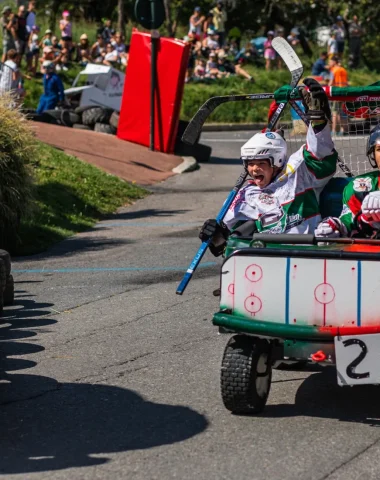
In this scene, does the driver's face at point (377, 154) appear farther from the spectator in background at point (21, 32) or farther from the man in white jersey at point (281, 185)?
the spectator in background at point (21, 32)

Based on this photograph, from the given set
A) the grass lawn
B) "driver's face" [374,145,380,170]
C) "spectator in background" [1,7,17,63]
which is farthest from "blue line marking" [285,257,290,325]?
"spectator in background" [1,7,17,63]

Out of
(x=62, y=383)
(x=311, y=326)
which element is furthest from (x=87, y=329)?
(x=311, y=326)

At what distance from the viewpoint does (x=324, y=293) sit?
18.4 feet

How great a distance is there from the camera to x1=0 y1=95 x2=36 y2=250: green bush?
39.0 feet

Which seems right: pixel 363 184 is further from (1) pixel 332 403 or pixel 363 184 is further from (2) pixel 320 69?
(2) pixel 320 69

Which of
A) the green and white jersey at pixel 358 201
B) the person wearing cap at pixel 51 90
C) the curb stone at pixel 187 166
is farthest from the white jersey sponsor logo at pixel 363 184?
the person wearing cap at pixel 51 90

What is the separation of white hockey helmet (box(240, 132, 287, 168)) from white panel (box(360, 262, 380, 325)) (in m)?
1.31

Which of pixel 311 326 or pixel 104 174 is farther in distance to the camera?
pixel 104 174

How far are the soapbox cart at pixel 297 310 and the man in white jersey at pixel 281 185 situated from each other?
0.63 m

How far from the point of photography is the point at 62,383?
665cm

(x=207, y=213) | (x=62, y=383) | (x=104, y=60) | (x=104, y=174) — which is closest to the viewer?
(x=62, y=383)

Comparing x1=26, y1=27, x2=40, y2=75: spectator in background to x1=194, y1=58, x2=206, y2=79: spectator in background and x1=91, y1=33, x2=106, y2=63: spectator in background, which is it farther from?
x1=194, y1=58, x2=206, y2=79: spectator in background

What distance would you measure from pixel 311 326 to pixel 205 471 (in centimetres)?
102

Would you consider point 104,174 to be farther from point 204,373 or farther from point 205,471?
point 205,471
